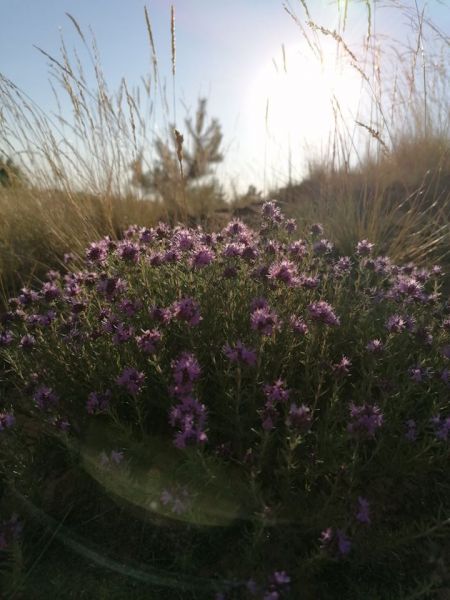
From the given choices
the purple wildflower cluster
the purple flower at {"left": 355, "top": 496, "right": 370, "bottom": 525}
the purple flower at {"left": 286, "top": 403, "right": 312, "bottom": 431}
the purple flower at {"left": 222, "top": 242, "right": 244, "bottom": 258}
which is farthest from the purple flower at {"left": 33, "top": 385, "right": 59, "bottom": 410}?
the purple flower at {"left": 355, "top": 496, "right": 370, "bottom": 525}

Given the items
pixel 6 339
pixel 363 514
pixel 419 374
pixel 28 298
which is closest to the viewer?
pixel 363 514

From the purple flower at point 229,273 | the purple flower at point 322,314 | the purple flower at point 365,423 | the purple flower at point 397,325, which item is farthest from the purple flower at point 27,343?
the purple flower at point 397,325

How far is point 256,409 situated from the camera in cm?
→ 207

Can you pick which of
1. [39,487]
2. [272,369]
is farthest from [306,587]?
[39,487]

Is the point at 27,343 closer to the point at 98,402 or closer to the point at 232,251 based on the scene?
the point at 98,402

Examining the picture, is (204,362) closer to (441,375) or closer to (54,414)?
(54,414)

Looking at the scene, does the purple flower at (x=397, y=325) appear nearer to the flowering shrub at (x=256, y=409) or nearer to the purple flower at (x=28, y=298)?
the flowering shrub at (x=256, y=409)

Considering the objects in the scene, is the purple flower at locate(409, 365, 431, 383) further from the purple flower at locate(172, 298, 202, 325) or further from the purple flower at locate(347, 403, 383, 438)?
the purple flower at locate(172, 298, 202, 325)

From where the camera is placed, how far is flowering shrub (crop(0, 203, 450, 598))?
169 cm

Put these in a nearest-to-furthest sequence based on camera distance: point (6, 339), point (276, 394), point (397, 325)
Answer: point (276, 394), point (397, 325), point (6, 339)

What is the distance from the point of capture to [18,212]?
18.8 feet

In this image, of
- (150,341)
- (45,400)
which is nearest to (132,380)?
(150,341)

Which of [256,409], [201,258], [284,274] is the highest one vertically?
[201,258]

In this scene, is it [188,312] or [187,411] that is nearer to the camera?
[187,411]
